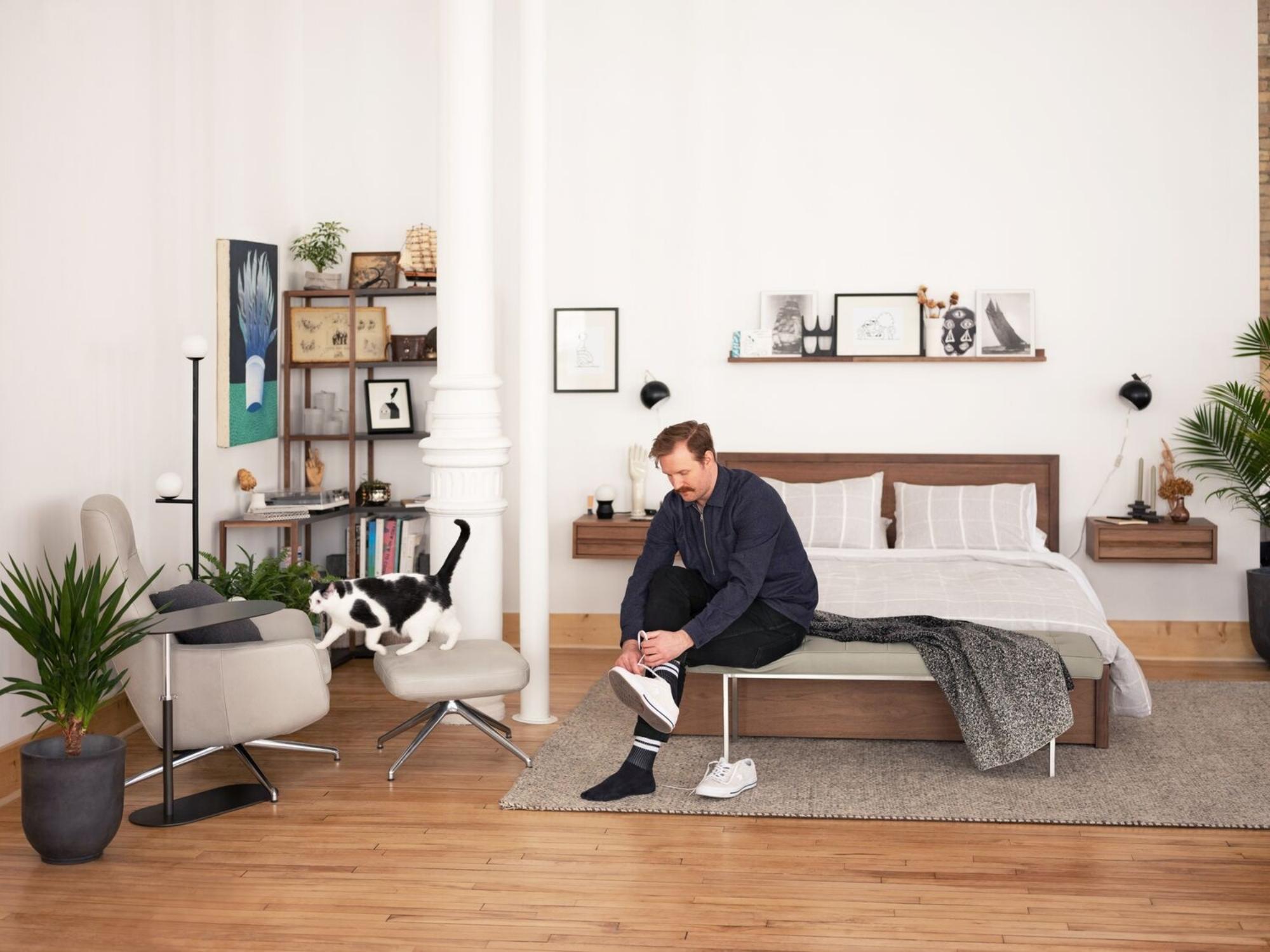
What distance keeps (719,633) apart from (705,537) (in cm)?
34

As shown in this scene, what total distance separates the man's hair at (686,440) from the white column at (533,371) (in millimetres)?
1065

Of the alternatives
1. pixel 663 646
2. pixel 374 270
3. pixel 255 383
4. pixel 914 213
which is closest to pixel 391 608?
pixel 663 646

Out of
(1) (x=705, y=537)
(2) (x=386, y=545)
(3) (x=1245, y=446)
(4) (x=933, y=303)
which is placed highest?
(4) (x=933, y=303)

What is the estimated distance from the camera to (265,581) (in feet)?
17.3

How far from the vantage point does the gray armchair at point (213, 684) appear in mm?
4059

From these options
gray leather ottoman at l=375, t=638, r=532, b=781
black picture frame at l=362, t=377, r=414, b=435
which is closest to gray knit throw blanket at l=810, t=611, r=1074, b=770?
gray leather ottoman at l=375, t=638, r=532, b=781

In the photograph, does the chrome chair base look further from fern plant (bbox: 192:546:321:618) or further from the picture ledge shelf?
the picture ledge shelf

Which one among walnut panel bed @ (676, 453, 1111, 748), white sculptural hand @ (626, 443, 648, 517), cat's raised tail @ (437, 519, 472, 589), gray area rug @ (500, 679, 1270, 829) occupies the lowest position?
gray area rug @ (500, 679, 1270, 829)

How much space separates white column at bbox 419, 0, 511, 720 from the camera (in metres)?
5.02

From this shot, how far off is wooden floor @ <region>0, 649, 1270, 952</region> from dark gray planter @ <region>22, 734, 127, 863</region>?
0.07 metres

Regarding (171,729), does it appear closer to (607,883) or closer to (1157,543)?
(607,883)

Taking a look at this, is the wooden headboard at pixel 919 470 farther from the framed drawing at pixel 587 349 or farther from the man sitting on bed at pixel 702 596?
the man sitting on bed at pixel 702 596

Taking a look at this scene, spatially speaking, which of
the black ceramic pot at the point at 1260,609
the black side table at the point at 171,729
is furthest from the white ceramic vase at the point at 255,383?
the black ceramic pot at the point at 1260,609

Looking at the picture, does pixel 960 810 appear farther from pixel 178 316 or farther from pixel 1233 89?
pixel 1233 89
